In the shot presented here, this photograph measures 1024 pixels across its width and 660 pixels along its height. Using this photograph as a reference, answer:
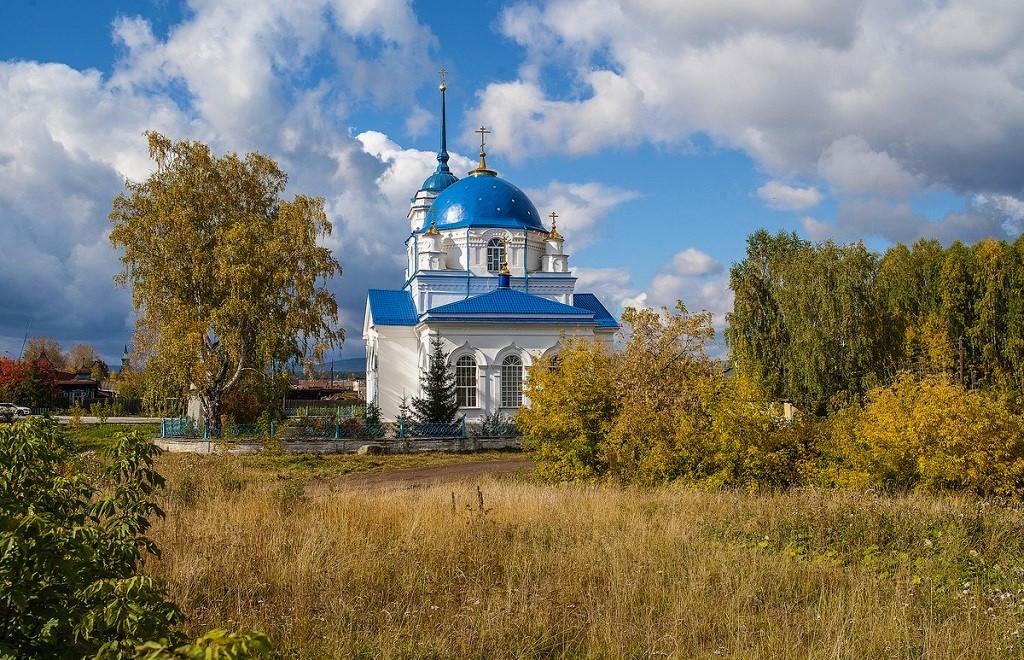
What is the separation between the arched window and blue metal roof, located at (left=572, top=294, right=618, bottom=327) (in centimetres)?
372

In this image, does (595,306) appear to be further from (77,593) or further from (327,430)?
(77,593)

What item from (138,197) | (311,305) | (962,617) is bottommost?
(962,617)

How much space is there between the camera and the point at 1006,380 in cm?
2914

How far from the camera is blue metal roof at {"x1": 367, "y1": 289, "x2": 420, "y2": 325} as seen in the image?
31.9 metres

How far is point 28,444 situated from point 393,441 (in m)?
20.3

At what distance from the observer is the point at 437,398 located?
2727cm

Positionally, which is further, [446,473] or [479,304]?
[479,304]

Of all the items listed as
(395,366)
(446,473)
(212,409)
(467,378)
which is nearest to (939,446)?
(446,473)

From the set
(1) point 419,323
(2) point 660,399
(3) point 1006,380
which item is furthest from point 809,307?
(2) point 660,399

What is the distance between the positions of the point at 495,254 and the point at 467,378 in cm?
750

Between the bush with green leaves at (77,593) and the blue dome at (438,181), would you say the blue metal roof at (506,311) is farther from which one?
the bush with green leaves at (77,593)

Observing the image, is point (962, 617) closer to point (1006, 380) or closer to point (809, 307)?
point (809, 307)

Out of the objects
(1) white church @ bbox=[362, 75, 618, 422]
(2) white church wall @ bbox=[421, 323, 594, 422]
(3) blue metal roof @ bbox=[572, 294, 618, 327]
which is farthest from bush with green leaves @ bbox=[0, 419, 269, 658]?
(3) blue metal roof @ bbox=[572, 294, 618, 327]

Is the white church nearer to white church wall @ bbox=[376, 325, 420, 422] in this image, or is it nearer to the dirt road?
white church wall @ bbox=[376, 325, 420, 422]
